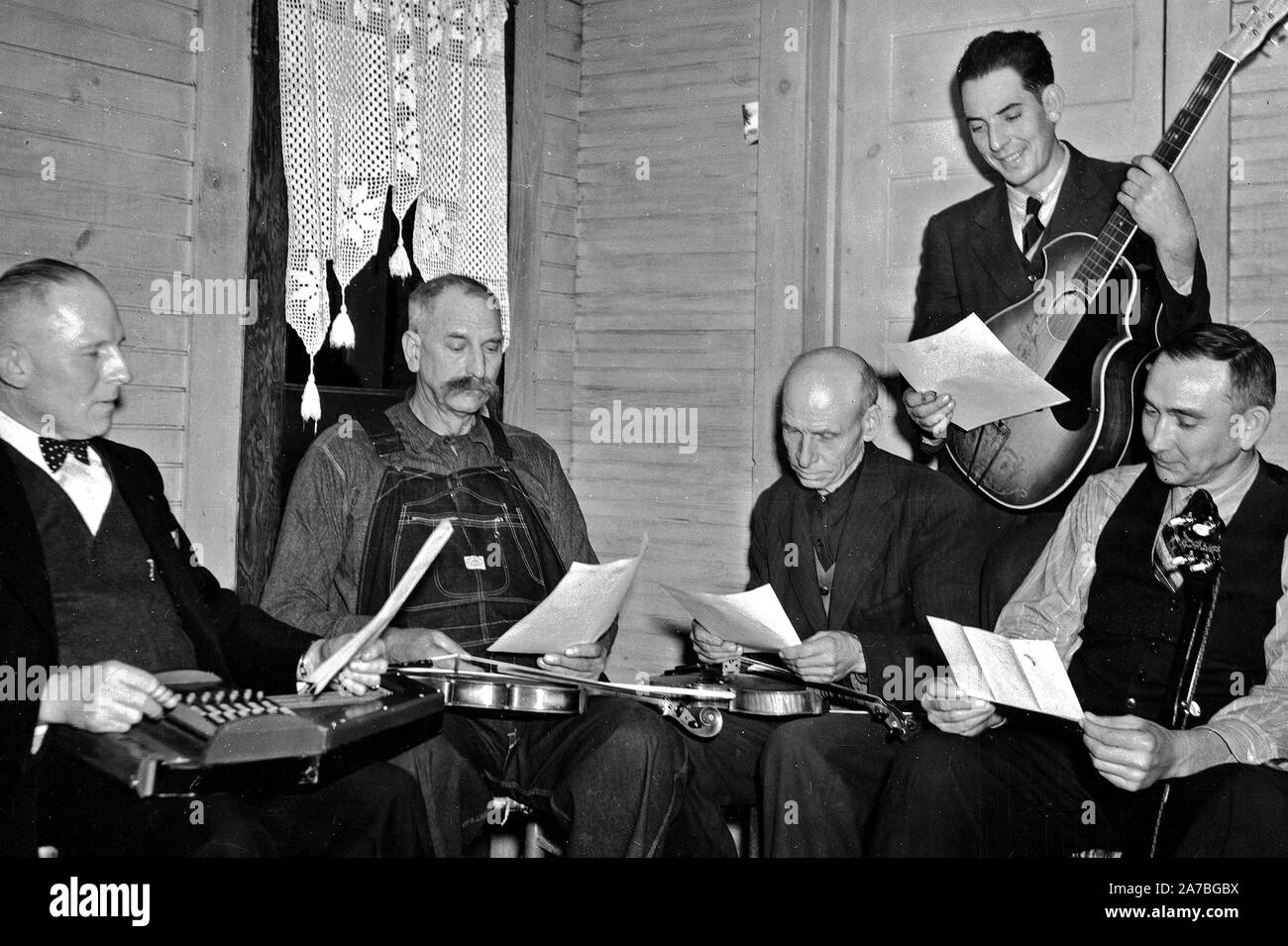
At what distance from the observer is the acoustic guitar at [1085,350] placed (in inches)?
129

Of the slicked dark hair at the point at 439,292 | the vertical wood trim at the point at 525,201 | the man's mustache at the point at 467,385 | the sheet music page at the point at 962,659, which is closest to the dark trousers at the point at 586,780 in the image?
the sheet music page at the point at 962,659

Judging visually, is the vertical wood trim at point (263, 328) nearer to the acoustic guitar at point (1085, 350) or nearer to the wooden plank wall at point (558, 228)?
the wooden plank wall at point (558, 228)

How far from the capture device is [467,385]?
334 centimetres

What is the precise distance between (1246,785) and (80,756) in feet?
6.85

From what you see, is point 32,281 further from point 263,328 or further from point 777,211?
point 777,211

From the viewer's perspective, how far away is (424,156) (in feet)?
12.8

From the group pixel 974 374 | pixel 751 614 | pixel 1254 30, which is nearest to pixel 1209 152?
pixel 1254 30

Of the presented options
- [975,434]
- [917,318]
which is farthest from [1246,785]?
[917,318]

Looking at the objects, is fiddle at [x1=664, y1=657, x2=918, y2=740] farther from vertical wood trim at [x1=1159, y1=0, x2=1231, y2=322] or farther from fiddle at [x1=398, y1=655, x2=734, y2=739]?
vertical wood trim at [x1=1159, y1=0, x2=1231, y2=322]

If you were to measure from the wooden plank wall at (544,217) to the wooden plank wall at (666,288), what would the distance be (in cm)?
6

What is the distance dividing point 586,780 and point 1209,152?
2405 millimetres

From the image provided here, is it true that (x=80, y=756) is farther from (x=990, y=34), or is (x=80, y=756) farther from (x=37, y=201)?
(x=990, y=34)

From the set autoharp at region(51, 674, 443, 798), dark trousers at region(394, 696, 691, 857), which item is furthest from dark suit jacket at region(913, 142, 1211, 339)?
autoharp at region(51, 674, 443, 798)

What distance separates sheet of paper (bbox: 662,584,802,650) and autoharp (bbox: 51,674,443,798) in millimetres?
746
